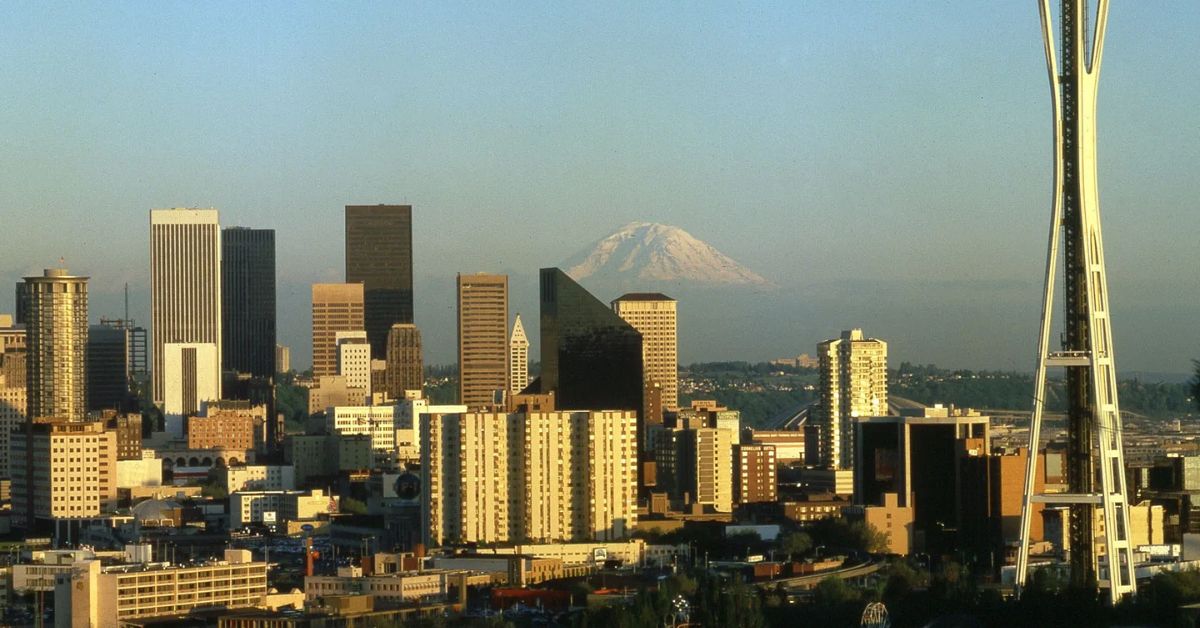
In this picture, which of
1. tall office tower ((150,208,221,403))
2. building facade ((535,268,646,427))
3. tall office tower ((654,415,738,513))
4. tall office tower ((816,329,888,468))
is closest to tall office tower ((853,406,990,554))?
tall office tower ((654,415,738,513))

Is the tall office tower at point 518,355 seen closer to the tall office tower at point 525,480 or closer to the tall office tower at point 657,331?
the tall office tower at point 657,331

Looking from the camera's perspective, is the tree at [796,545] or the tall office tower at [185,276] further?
the tall office tower at [185,276]

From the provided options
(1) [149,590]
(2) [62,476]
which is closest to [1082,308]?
(1) [149,590]

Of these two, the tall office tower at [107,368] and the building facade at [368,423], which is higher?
the tall office tower at [107,368]

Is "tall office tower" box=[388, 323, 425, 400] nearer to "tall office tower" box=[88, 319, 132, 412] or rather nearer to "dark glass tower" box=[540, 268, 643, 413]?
"tall office tower" box=[88, 319, 132, 412]

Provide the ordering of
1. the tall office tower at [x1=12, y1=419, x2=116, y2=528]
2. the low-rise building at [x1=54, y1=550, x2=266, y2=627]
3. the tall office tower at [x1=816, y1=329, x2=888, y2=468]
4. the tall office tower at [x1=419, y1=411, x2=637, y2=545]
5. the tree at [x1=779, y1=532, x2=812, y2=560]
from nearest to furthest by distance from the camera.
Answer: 1. the low-rise building at [x1=54, y1=550, x2=266, y2=627]
2. the tree at [x1=779, y1=532, x2=812, y2=560]
3. the tall office tower at [x1=419, y1=411, x2=637, y2=545]
4. the tall office tower at [x1=12, y1=419, x2=116, y2=528]
5. the tall office tower at [x1=816, y1=329, x2=888, y2=468]

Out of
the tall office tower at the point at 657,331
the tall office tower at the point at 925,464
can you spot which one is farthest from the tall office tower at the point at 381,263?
the tall office tower at the point at 925,464

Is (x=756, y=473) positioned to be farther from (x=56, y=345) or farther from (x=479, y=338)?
(x=479, y=338)
